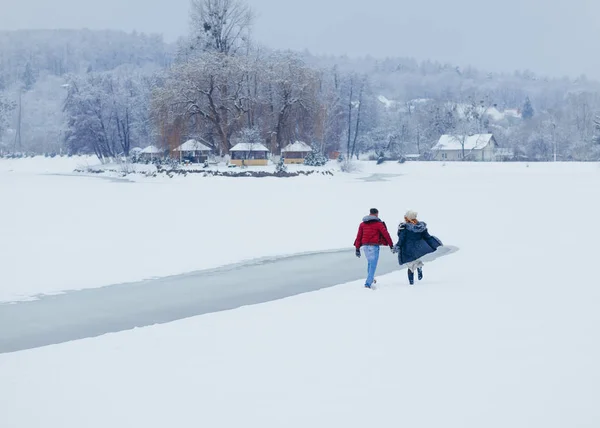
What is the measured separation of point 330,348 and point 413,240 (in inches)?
181

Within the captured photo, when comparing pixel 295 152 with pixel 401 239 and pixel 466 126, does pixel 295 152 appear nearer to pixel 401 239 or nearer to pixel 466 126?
pixel 466 126

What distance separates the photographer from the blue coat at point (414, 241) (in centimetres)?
1348

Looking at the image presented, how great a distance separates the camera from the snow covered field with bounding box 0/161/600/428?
723 centimetres

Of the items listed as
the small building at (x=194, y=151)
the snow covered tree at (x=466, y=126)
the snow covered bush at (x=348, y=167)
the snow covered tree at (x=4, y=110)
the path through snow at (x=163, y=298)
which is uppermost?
the snow covered tree at (x=4, y=110)

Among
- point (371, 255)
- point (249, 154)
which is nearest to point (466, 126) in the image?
point (249, 154)

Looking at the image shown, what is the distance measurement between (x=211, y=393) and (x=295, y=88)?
6006cm

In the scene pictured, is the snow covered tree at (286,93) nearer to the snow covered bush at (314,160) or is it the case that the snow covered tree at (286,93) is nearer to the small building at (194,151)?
the snow covered bush at (314,160)

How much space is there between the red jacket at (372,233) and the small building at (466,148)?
92175 mm

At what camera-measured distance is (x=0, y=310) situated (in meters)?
13.1

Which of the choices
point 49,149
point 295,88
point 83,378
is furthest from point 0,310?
point 49,149

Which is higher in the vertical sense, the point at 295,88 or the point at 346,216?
the point at 295,88

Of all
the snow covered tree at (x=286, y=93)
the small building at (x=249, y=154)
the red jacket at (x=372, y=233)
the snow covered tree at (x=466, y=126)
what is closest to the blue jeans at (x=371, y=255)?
the red jacket at (x=372, y=233)

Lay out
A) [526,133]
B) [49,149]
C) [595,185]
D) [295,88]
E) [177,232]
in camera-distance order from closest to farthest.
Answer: [177,232] < [595,185] < [295,88] < [526,133] < [49,149]

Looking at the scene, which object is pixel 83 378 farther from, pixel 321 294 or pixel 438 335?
pixel 321 294
